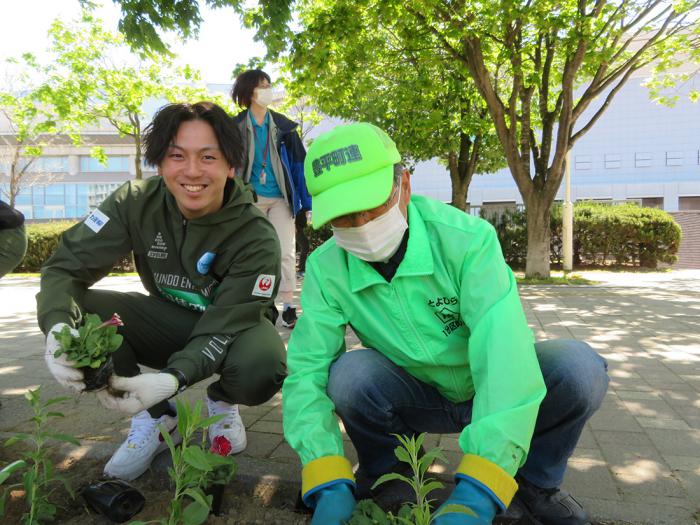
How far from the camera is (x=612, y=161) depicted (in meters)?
33.8

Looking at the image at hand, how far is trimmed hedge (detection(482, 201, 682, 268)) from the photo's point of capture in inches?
478

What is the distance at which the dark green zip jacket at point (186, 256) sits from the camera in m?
2.15

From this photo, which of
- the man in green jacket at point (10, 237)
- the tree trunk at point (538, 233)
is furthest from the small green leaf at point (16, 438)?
the tree trunk at point (538, 233)

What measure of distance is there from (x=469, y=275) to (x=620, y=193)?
36.3m

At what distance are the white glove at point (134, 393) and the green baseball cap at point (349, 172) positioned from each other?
2.48 ft

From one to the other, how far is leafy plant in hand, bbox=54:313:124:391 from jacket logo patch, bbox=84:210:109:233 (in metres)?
0.80

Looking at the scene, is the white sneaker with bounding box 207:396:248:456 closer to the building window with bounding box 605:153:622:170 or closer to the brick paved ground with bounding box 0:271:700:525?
the brick paved ground with bounding box 0:271:700:525

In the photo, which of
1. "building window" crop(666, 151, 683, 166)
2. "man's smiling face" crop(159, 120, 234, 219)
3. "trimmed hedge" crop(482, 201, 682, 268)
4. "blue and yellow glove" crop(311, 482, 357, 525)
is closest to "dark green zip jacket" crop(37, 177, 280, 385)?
"man's smiling face" crop(159, 120, 234, 219)

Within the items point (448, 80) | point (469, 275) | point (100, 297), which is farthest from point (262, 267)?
point (448, 80)

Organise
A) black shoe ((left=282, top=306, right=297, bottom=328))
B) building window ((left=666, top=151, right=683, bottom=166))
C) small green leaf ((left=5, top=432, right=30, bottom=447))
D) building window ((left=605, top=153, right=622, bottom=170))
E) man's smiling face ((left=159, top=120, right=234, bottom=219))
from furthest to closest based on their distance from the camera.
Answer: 1. building window ((left=605, top=153, right=622, bottom=170))
2. building window ((left=666, top=151, right=683, bottom=166))
3. black shoe ((left=282, top=306, right=297, bottom=328))
4. man's smiling face ((left=159, top=120, right=234, bottom=219))
5. small green leaf ((left=5, top=432, right=30, bottom=447))

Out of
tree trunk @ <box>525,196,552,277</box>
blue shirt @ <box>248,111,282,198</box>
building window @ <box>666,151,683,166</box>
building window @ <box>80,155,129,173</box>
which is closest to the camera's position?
blue shirt @ <box>248,111,282,198</box>

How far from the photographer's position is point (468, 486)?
4.50 feet

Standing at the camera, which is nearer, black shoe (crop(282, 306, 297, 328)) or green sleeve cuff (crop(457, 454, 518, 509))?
green sleeve cuff (crop(457, 454, 518, 509))

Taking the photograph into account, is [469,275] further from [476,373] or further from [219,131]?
[219,131]
